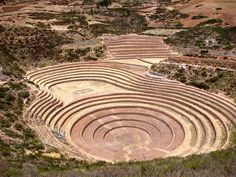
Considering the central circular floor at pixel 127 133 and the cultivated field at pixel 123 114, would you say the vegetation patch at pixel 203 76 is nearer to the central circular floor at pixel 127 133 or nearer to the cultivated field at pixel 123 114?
the cultivated field at pixel 123 114

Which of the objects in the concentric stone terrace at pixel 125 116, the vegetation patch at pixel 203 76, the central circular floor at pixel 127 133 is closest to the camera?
the concentric stone terrace at pixel 125 116

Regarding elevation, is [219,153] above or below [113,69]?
above

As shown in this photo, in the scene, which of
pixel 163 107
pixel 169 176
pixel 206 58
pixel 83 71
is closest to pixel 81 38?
pixel 83 71

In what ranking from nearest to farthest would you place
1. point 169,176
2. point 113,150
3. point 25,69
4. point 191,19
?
point 169,176
point 113,150
point 25,69
point 191,19

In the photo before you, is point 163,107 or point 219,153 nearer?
point 219,153

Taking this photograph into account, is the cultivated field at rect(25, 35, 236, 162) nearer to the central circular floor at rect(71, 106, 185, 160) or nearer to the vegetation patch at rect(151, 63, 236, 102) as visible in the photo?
the central circular floor at rect(71, 106, 185, 160)

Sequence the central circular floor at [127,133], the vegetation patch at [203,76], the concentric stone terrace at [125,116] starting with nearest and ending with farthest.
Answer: the concentric stone terrace at [125,116]
the central circular floor at [127,133]
the vegetation patch at [203,76]

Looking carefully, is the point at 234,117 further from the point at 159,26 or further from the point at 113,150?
the point at 159,26

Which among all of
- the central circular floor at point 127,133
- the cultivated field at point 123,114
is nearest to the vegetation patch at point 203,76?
the cultivated field at point 123,114
